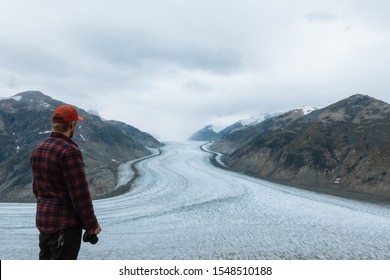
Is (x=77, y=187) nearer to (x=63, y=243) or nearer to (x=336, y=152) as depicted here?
(x=63, y=243)

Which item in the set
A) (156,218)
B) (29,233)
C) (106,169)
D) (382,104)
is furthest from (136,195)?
(382,104)

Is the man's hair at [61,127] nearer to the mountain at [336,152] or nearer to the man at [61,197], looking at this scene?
the man at [61,197]

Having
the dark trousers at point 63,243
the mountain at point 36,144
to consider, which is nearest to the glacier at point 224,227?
the dark trousers at point 63,243

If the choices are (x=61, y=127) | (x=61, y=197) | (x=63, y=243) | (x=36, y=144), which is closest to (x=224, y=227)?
(x=63, y=243)

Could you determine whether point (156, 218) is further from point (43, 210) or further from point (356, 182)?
point (356, 182)

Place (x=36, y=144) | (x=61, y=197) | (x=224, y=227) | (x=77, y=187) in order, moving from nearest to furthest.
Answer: (x=77, y=187) < (x=61, y=197) < (x=224, y=227) < (x=36, y=144)

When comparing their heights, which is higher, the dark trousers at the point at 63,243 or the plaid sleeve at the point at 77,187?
the plaid sleeve at the point at 77,187

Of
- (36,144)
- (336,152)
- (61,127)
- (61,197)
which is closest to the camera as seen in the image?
(61,197)
